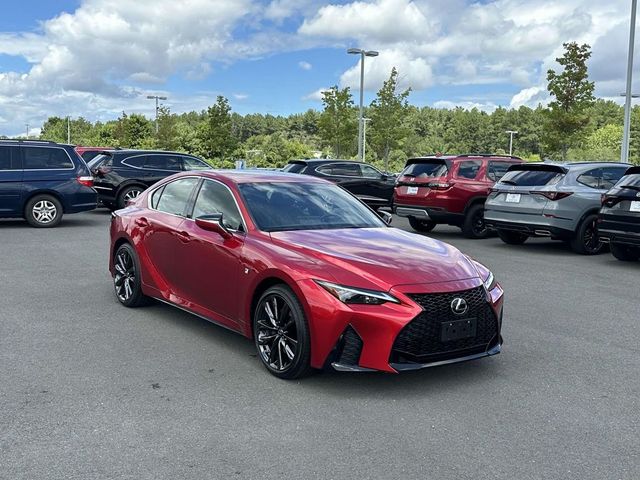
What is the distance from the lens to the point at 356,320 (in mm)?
4375

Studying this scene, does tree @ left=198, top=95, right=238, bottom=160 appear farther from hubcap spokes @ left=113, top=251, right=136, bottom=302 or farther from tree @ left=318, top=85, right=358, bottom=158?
hubcap spokes @ left=113, top=251, right=136, bottom=302

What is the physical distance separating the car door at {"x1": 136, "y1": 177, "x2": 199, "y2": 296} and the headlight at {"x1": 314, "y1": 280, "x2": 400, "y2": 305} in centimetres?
201

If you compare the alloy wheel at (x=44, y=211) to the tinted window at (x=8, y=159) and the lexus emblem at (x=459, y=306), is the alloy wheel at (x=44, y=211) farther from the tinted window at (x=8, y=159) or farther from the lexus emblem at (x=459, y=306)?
the lexus emblem at (x=459, y=306)

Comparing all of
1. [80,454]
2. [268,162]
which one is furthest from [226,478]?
[268,162]

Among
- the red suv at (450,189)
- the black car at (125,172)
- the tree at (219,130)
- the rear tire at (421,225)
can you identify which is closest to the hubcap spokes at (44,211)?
the black car at (125,172)

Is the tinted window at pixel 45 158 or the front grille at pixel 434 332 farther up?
the tinted window at pixel 45 158

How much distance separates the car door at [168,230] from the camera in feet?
20.0

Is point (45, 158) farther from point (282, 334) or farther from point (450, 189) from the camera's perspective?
point (282, 334)

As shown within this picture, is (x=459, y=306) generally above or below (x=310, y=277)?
below

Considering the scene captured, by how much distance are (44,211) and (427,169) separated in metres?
8.24

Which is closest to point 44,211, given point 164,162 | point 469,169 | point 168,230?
point 164,162

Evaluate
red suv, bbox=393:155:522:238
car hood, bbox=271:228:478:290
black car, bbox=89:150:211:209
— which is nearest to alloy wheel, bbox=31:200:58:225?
black car, bbox=89:150:211:209

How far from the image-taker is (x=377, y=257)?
15.9ft

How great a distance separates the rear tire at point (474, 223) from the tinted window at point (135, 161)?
8844 mm
